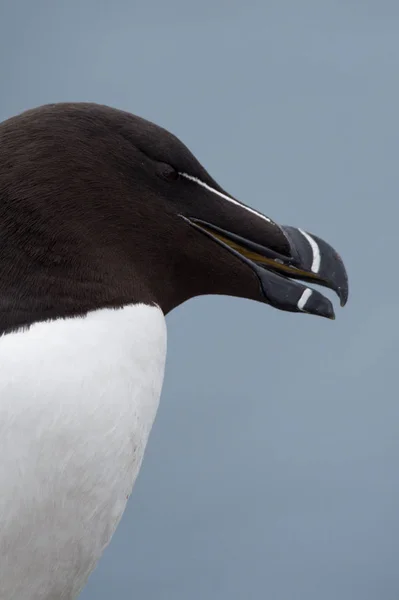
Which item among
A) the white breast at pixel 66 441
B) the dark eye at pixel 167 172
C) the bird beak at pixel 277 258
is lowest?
the white breast at pixel 66 441

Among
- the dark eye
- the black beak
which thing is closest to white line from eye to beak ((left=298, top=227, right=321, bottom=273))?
the black beak

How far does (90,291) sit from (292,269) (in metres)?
0.31

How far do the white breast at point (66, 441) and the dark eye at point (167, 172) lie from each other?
19cm

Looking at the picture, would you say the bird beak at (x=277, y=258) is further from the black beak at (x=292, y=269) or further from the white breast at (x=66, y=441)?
the white breast at (x=66, y=441)

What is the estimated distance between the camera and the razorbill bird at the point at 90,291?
151 cm

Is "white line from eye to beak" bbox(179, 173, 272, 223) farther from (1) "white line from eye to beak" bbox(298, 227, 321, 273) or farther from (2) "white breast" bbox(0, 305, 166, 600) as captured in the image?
(2) "white breast" bbox(0, 305, 166, 600)

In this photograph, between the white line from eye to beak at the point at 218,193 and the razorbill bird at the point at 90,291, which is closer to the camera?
the razorbill bird at the point at 90,291

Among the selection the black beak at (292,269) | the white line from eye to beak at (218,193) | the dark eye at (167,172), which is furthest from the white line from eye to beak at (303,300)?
the dark eye at (167,172)

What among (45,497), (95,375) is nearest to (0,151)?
(95,375)

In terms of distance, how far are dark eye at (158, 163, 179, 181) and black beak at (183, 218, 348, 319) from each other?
7 centimetres

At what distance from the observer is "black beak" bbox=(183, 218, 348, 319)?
1.74 metres

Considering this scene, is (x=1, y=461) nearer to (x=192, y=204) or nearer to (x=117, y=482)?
(x=117, y=482)

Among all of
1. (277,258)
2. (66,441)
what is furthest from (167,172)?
(66,441)

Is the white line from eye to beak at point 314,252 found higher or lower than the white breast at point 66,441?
higher
